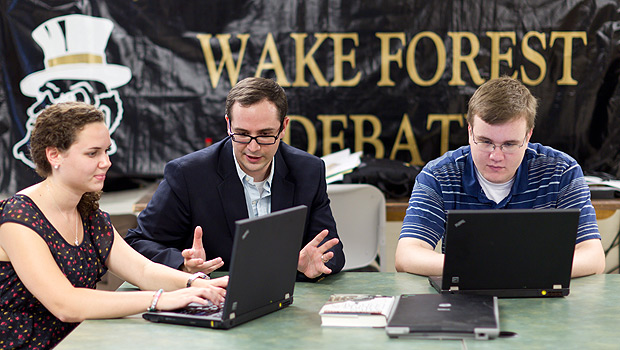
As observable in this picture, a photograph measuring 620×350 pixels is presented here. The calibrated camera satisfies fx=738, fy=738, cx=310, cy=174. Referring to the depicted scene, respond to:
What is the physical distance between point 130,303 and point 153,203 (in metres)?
0.76

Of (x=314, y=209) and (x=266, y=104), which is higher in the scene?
(x=266, y=104)

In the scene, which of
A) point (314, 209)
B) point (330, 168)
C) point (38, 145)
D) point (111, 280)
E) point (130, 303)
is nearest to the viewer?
point (130, 303)

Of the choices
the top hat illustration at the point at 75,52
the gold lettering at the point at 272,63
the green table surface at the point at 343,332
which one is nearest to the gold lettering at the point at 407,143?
the gold lettering at the point at 272,63

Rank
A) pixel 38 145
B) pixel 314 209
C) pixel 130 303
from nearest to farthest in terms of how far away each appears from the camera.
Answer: pixel 130 303
pixel 38 145
pixel 314 209

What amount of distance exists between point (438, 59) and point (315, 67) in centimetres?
66

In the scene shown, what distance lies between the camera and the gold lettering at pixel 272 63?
3969mm

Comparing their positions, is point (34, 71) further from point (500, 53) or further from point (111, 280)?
point (500, 53)

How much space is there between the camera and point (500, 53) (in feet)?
13.0

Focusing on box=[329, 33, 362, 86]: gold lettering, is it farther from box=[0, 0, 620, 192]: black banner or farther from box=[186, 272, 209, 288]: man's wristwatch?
box=[186, 272, 209, 288]: man's wristwatch

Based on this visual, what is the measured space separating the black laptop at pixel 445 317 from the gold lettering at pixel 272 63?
215 centimetres

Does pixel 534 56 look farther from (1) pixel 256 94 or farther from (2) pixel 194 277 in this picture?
(2) pixel 194 277

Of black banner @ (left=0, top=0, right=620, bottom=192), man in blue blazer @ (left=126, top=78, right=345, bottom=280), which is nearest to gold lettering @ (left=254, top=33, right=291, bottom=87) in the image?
black banner @ (left=0, top=0, right=620, bottom=192)

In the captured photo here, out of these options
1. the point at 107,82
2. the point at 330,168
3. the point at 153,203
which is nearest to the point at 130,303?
the point at 153,203

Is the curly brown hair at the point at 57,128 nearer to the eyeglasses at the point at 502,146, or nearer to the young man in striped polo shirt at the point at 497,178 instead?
the young man in striped polo shirt at the point at 497,178
